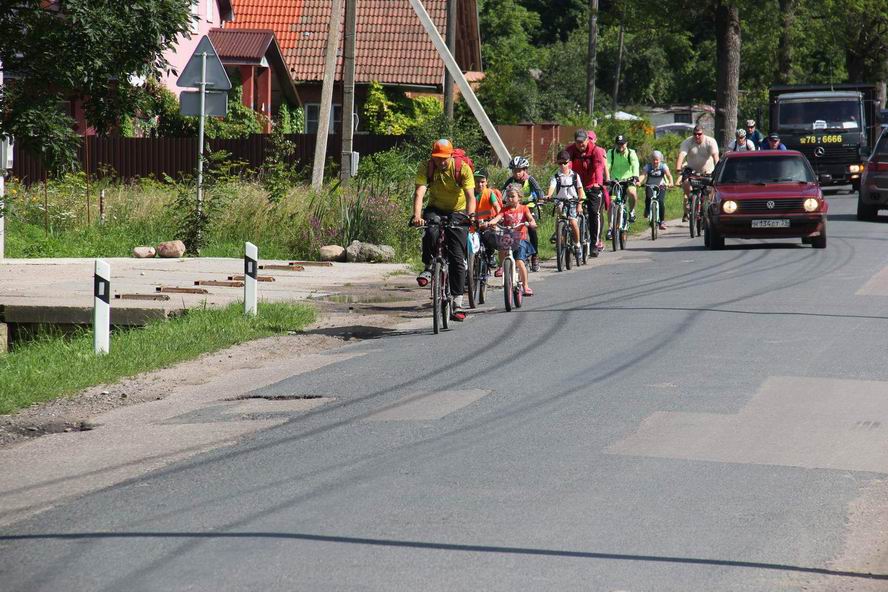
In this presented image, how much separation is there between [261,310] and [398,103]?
3410cm

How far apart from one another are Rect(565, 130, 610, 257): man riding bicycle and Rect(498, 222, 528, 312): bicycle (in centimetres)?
631

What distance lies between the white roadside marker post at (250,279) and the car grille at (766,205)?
10.4m

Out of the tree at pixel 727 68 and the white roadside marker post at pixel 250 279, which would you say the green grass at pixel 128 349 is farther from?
the tree at pixel 727 68

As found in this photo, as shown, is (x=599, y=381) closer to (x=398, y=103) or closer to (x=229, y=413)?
(x=229, y=413)

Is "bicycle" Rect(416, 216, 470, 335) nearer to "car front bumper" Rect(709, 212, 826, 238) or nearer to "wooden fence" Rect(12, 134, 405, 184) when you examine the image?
"car front bumper" Rect(709, 212, 826, 238)

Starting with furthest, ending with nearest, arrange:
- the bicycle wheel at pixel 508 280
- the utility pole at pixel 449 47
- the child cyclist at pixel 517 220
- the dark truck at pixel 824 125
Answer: the dark truck at pixel 824 125, the utility pole at pixel 449 47, the child cyclist at pixel 517 220, the bicycle wheel at pixel 508 280

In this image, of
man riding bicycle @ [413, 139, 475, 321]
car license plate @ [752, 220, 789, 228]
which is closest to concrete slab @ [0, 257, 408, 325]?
man riding bicycle @ [413, 139, 475, 321]

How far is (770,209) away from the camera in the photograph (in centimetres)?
2280

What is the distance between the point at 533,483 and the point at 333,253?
1459 centimetres

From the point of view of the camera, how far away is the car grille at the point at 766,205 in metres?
22.7

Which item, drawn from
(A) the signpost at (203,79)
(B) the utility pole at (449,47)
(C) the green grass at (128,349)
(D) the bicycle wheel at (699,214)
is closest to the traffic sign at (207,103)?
(A) the signpost at (203,79)

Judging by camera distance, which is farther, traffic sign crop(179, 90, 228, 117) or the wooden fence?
the wooden fence

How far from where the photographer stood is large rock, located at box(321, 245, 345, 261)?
71.1ft

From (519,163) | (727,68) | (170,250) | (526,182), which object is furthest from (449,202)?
(727,68)
